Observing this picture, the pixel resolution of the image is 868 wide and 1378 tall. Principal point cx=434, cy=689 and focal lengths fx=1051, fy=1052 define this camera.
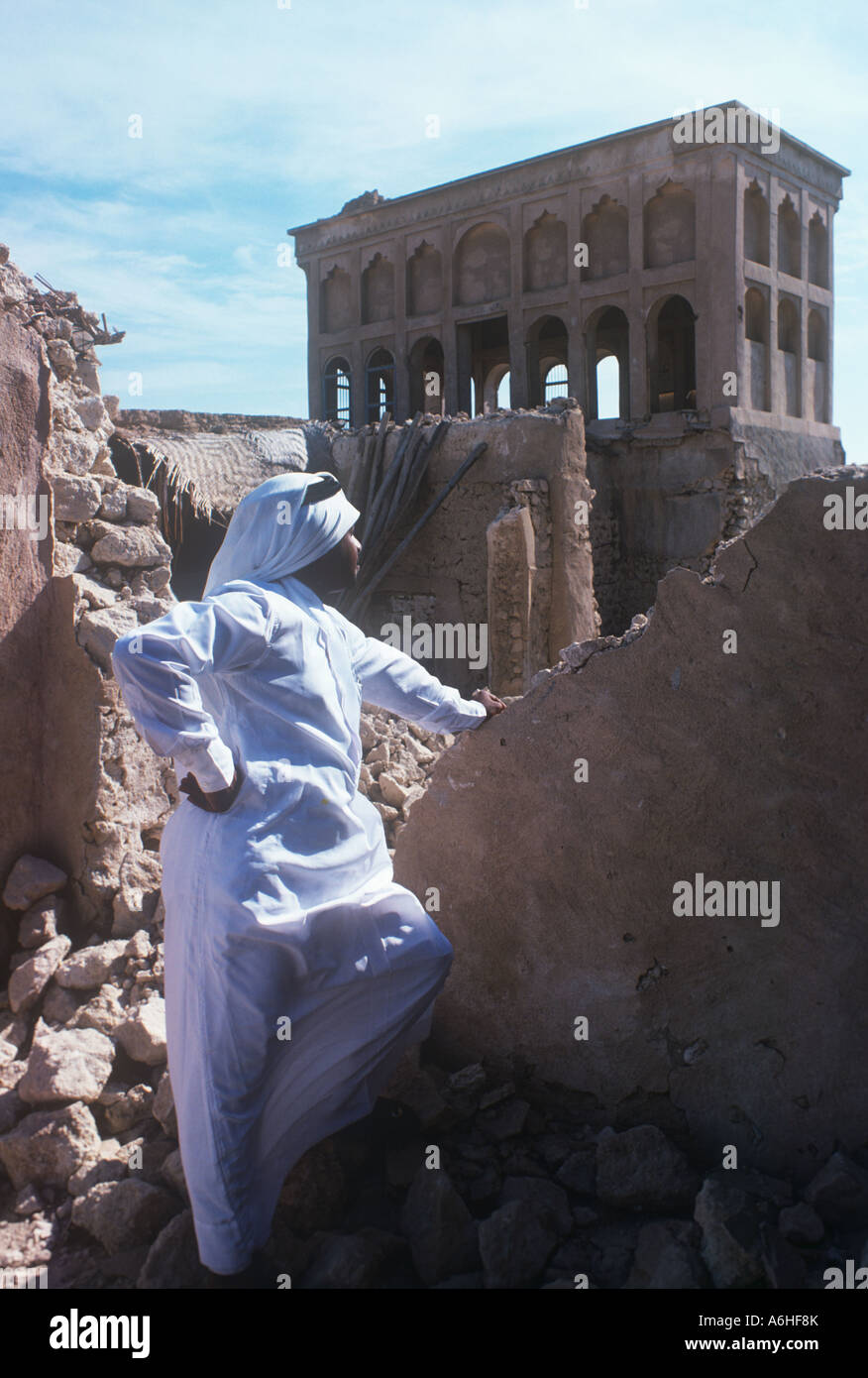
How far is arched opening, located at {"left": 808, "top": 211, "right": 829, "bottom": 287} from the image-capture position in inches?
738

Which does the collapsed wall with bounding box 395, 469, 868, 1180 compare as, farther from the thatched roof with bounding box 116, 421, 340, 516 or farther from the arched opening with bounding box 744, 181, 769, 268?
the arched opening with bounding box 744, 181, 769, 268

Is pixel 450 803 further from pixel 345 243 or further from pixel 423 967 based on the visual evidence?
pixel 345 243

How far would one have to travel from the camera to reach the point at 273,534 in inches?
102

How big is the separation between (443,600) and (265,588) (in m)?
8.40

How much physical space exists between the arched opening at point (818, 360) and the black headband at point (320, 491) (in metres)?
18.0

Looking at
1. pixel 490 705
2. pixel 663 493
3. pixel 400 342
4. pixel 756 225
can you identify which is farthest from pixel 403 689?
pixel 400 342

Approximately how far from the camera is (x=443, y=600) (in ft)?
35.7

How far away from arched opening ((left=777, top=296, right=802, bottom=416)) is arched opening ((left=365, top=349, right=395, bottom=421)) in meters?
7.32

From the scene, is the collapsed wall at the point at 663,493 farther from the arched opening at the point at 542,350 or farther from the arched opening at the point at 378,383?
the arched opening at the point at 378,383

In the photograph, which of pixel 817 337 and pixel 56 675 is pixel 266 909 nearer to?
pixel 56 675

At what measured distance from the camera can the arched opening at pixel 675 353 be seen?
1820cm

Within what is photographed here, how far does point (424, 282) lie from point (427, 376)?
69.6 inches

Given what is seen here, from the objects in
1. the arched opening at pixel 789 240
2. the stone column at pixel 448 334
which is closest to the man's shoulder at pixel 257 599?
the stone column at pixel 448 334

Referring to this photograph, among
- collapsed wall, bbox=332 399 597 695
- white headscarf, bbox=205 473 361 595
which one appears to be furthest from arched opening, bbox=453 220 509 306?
white headscarf, bbox=205 473 361 595
